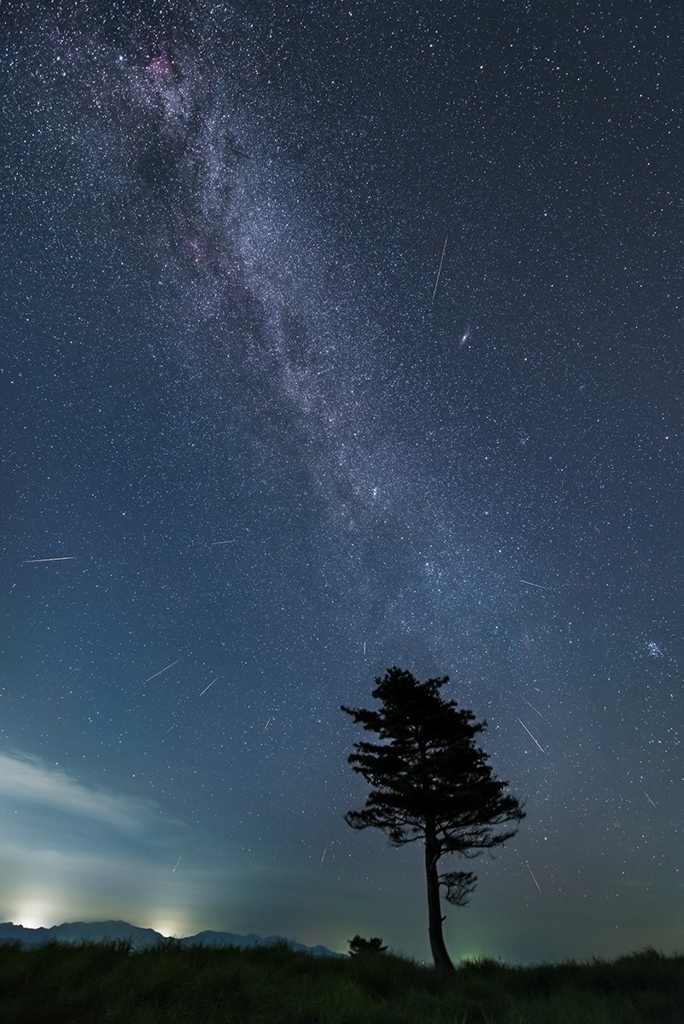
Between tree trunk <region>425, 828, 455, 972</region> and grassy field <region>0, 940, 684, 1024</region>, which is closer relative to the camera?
grassy field <region>0, 940, 684, 1024</region>

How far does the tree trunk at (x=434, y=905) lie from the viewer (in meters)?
18.4

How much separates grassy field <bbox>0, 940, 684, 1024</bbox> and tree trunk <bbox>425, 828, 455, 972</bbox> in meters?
6.94

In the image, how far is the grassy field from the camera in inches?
270

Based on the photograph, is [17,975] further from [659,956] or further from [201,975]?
[659,956]

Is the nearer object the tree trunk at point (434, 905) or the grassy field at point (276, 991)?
the grassy field at point (276, 991)

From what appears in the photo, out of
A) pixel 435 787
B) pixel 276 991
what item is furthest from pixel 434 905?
pixel 276 991

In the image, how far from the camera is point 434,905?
19.8 m

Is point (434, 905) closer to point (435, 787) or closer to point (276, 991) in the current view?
point (435, 787)

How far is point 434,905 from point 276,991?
14.1 meters

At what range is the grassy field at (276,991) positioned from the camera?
22.5ft

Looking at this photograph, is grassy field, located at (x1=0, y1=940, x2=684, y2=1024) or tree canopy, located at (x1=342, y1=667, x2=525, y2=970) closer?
grassy field, located at (x1=0, y1=940, x2=684, y2=1024)

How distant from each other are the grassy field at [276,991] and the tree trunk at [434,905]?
22.8 ft

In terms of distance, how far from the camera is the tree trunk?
18392 millimetres

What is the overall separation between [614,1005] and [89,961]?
8105 millimetres
